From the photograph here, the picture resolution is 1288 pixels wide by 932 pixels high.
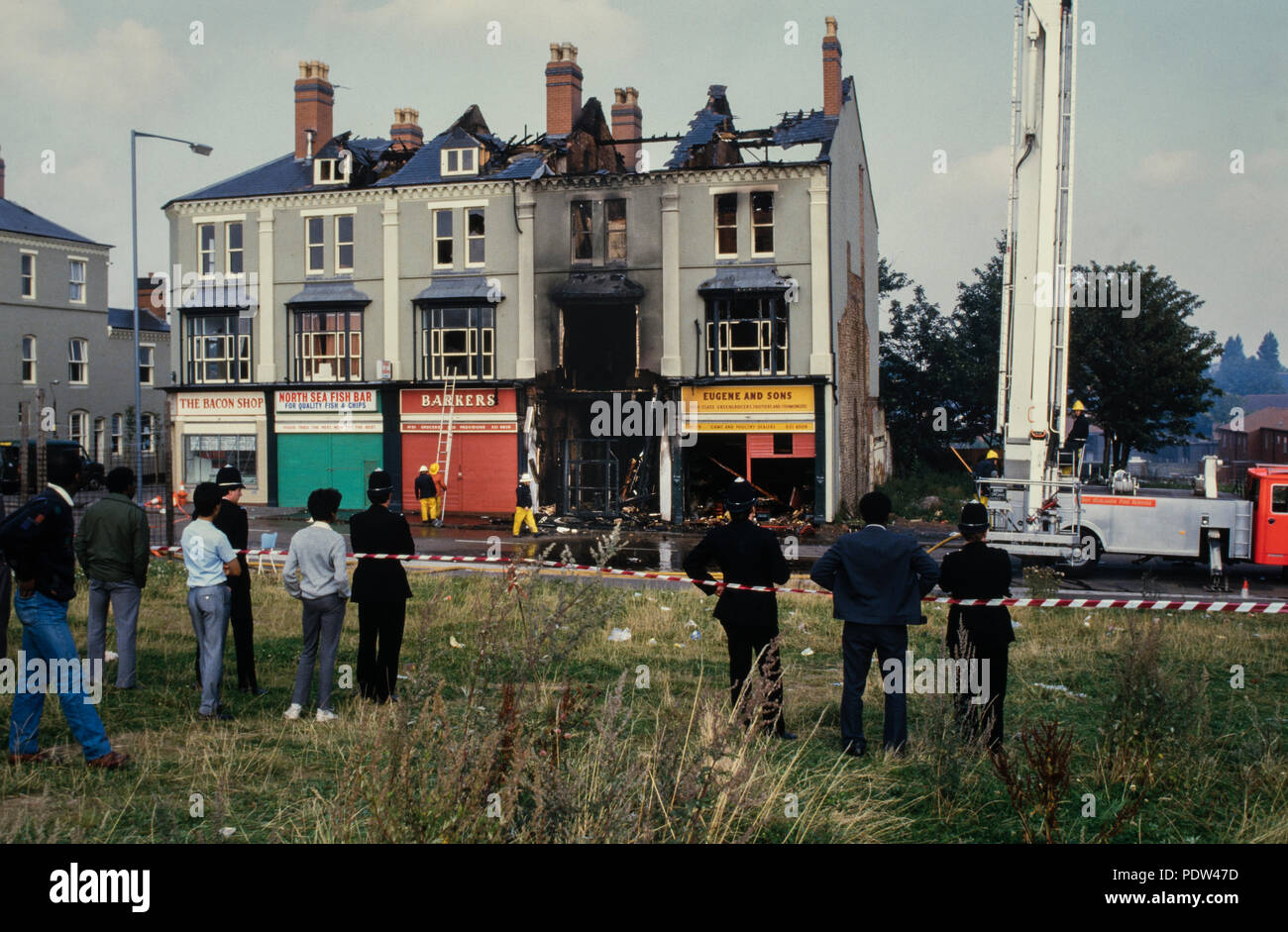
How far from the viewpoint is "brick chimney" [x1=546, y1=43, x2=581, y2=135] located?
112 ft

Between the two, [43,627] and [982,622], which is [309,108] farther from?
[982,622]

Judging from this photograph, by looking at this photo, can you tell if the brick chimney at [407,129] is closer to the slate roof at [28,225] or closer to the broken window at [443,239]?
the broken window at [443,239]

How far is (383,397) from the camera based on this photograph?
110 feet

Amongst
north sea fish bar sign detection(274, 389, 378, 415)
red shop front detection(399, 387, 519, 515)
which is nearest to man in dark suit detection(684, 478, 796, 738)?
red shop front detection(399, 387, 519, 515)

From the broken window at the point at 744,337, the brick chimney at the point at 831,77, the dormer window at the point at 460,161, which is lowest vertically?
the broken window at the point at 744,337

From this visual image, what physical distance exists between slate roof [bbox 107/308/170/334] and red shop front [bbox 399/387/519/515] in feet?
74.0

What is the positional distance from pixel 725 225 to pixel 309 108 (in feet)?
53.1

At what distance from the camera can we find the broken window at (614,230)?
3158 centimetres

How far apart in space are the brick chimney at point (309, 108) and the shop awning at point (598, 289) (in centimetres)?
1163

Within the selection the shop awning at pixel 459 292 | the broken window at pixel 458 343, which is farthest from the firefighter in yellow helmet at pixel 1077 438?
the broken window at pixel 458 343

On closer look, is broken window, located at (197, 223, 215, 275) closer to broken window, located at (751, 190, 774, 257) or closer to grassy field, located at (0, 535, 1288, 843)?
broken window, located at (751, 190, 774, 257)

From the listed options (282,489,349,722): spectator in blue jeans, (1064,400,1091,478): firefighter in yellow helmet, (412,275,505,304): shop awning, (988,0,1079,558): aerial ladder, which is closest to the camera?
(282,489,349,722): spectator in blue jeans

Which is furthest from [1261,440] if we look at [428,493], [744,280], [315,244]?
[315,244]
